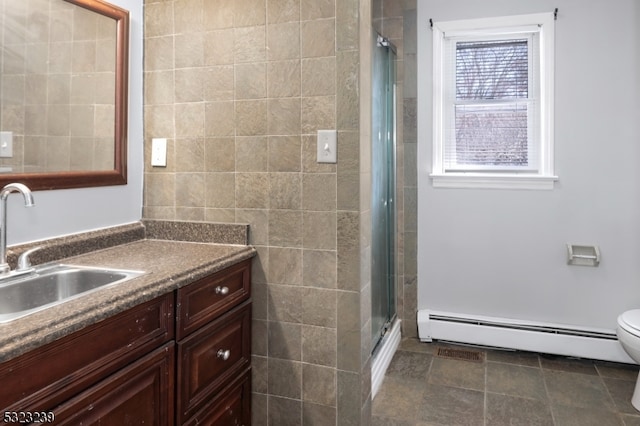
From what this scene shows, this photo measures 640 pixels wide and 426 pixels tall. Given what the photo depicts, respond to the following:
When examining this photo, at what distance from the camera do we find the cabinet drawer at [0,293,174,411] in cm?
93

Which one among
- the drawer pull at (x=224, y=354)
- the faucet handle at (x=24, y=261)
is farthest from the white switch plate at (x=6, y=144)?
the drawer pull at (x=224, y=354)

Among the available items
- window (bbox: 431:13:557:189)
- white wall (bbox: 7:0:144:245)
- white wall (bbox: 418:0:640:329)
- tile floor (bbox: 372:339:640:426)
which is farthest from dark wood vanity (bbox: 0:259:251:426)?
window (bbox: 431:13:557:189)

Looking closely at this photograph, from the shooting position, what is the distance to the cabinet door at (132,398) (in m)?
1.07

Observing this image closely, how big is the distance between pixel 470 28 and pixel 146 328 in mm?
2711

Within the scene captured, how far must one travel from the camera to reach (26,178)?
1.53m

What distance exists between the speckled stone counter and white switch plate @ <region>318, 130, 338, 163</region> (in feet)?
1.60

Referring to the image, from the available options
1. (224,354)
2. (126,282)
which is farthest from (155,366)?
(224,354)

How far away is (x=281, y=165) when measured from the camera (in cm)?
186

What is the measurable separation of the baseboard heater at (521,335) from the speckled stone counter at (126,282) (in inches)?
67.4

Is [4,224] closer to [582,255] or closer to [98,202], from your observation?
[98,202]

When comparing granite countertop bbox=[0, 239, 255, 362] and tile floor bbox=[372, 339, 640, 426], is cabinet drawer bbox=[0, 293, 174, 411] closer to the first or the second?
granite countertop bbox=[0, 239, 255, 362]

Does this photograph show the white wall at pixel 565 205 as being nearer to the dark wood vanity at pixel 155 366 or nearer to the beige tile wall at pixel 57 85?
the dark wood vanity at pixel 155 366

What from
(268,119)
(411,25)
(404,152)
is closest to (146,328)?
(268,119)

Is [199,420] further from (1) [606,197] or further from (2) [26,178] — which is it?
(1) [606,197]
